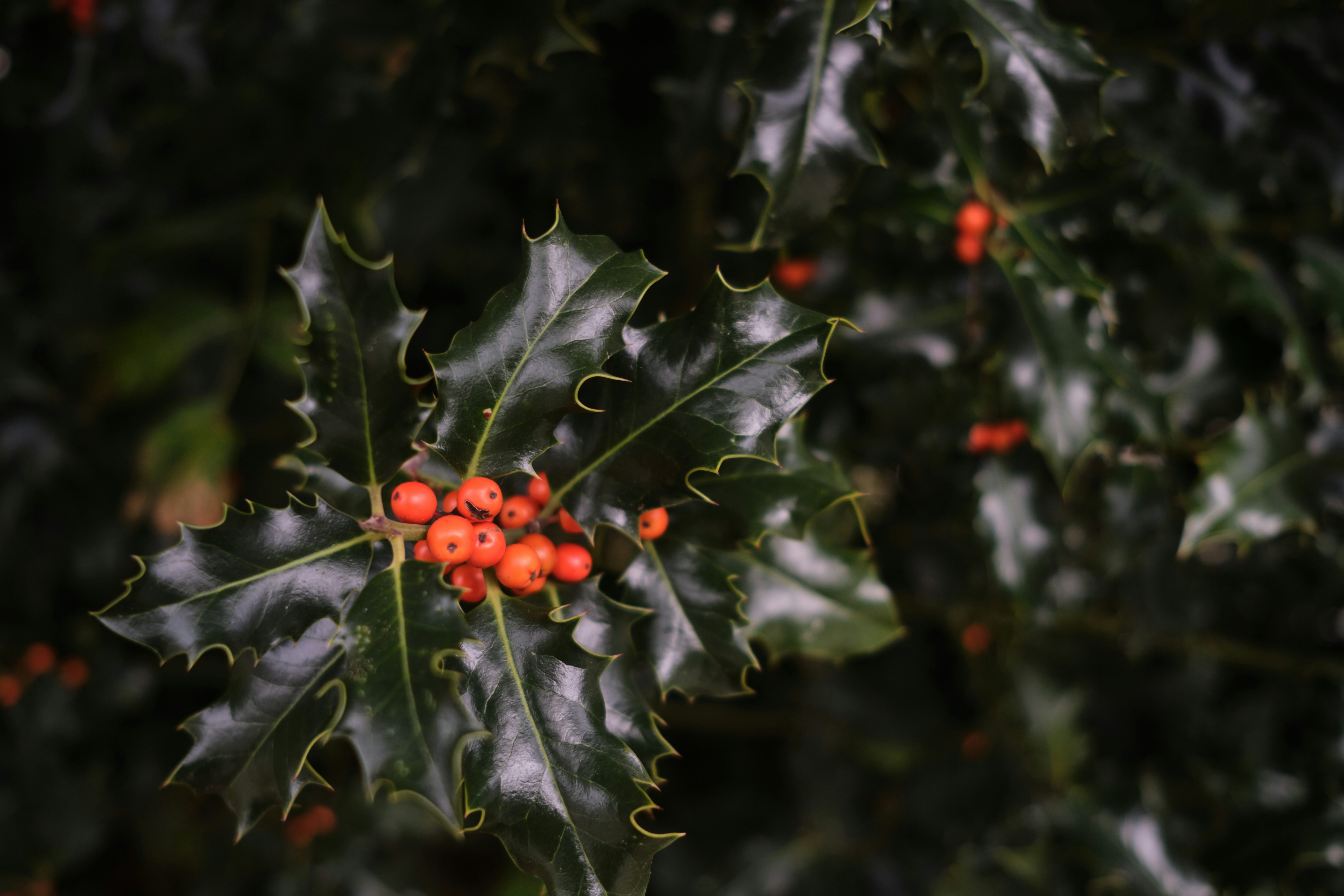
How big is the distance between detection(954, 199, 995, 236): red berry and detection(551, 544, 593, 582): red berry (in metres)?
0.60

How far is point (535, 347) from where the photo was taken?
536mm

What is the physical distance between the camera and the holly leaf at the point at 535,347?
1.73 ft

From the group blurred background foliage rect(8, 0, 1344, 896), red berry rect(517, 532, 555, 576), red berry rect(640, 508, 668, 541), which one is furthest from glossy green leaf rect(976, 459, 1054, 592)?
red berry rect(517, 532, 555, 576)

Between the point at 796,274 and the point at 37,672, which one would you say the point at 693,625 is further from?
the point at 37,672

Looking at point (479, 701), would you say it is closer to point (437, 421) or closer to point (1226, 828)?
point (437, 421)

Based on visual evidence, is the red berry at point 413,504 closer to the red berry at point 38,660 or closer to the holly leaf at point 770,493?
the holly leaf at point 770,493

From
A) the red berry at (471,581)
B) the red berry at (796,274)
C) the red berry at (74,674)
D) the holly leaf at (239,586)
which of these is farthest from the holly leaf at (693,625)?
the red berry at (74,674)

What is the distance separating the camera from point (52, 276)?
131 centimetres

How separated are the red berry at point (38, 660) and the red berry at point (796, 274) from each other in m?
1.61

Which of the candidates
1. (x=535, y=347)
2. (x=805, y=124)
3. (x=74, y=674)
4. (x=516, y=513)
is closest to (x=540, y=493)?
(x=516, y=513)

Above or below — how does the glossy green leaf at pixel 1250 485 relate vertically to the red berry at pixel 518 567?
below

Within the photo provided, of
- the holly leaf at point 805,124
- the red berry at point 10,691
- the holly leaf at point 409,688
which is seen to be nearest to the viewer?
the holly leaf at point 409,688

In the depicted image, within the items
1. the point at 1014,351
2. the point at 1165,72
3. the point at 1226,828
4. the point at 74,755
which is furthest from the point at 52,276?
the point at 1226,828

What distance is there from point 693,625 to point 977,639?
34.1 inches
